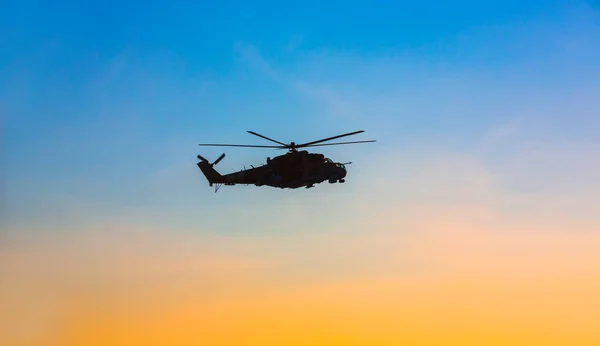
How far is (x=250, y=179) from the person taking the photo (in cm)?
10169

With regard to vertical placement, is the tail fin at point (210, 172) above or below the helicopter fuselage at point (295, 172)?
above

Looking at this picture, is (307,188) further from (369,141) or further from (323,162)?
(369,141)

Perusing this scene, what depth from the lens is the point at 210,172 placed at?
109m

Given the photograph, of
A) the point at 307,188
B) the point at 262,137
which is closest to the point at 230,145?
the point at 262,137

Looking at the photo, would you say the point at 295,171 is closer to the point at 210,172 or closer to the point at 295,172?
the point at 295,172

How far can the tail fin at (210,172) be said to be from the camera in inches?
4243

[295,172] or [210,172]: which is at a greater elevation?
[210,172]

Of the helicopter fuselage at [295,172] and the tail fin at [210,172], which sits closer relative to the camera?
the helicopter fuselage at [295,172]

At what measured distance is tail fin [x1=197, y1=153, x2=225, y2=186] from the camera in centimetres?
10778

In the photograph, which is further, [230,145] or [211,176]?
[211,176]

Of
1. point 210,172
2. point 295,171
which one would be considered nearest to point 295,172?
point 295,171

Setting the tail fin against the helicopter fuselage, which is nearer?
the helicopter fuselage

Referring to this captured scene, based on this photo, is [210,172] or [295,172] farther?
[210,172]

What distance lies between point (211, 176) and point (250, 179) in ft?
33.0
